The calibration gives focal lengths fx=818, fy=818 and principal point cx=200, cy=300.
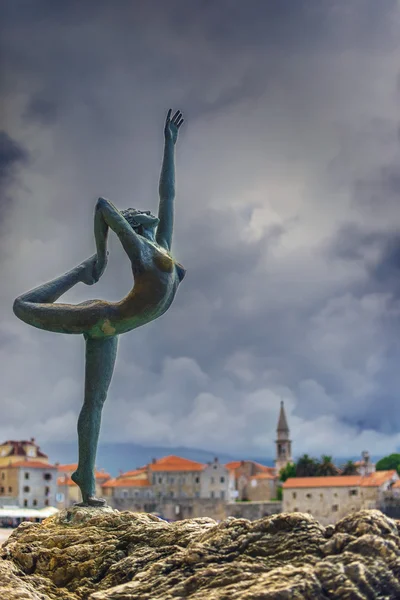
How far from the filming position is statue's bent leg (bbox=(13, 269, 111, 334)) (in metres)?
7.20

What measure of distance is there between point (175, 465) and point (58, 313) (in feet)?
290

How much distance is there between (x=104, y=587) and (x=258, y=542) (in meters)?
1.25

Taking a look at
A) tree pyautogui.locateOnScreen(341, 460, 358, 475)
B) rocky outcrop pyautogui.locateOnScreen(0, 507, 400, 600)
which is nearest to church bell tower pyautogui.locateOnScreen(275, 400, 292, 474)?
tree pyautogui.locateOnScreen(341, 460, 358, 475)

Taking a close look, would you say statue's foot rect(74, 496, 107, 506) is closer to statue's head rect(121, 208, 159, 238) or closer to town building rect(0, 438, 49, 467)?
statue's head rect(121, 208, 159, 238)

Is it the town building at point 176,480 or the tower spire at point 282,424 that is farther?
the tower spire at point 282,424

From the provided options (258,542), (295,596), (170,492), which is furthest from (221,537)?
(170,492)

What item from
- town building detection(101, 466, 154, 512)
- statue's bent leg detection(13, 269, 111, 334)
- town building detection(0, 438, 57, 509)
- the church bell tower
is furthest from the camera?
the church bell tower

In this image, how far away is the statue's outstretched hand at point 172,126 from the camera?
8.49m

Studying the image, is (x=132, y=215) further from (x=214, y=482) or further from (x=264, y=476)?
(x=264, y=476)

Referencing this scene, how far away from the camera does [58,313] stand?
7219 millimetres

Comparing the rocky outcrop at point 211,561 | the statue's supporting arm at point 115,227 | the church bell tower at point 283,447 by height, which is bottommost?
the rocky outcrop at point 211,561

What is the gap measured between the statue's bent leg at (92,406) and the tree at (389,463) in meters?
87.6

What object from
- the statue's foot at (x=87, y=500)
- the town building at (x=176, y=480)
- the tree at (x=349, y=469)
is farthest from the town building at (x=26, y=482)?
the statue's foot at (x=87, y=500)

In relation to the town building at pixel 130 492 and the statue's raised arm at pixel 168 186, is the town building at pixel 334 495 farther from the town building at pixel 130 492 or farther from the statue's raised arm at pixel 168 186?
the statue's raised arm at pixel 168 186
